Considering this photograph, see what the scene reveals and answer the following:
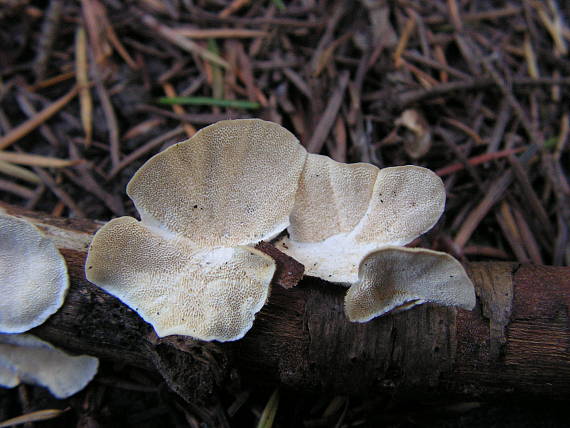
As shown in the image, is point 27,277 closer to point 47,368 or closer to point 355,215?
point 47,368

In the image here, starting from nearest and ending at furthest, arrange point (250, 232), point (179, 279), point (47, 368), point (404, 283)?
point (404, 283)
point (179, 279)
point (250, 232)
point (47, 368)

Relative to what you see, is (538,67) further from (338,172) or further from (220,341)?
(220,341)

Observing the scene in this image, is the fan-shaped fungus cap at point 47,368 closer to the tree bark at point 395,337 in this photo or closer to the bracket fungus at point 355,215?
the tree bark at point 395,337

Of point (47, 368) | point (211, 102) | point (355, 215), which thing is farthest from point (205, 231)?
point (211, 102)

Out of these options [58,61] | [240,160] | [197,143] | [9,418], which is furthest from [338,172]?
[58,61]

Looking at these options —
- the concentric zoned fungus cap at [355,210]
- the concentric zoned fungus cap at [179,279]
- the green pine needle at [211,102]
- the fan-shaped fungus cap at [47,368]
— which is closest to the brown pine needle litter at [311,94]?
the green pine needle at [211,102]

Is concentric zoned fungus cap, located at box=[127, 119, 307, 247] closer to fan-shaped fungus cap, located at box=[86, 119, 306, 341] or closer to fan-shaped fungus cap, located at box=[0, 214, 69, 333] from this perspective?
fan-shaped fungus cap, located at box=[86, 119, 306, 341]
